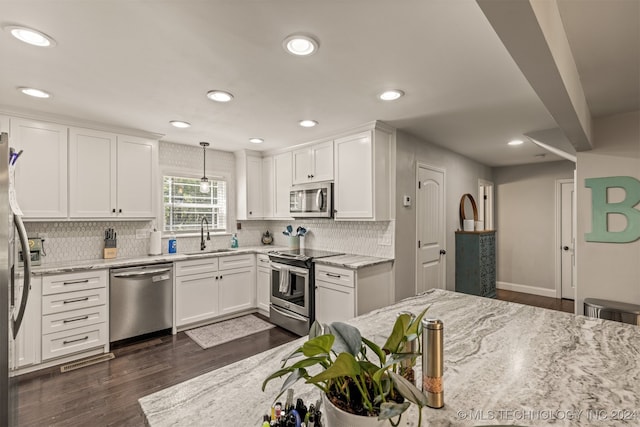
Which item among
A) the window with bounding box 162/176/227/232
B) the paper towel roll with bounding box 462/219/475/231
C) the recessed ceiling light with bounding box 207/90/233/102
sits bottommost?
the paper towel roll with bounding box 462/219/475/231

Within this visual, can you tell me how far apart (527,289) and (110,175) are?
6.87m

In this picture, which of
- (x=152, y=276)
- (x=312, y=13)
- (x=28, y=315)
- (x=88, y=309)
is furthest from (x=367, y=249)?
(x=28, y=315)

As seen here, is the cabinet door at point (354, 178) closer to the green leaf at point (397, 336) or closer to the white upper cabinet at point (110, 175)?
the white upper cabinet at point (110, 175)

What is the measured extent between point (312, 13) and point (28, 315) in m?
3.40

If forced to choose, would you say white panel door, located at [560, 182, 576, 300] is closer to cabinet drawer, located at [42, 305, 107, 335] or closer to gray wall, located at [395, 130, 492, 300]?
gray wall, located at [395, 130, 492, 300]

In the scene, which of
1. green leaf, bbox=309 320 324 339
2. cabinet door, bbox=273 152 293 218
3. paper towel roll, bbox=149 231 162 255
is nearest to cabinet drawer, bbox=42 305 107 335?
paper towel roll, bbox=149 231 162 255

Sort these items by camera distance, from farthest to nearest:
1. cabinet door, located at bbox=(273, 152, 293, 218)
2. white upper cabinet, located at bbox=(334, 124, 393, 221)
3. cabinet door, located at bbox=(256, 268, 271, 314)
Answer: cabinet door, located at bbox=(273, 152, 293, 218), cabinet door, located at bbox=(256, 268, 271, 314), white upper cabinet, located at bbox=(334, 124, 393, 221)

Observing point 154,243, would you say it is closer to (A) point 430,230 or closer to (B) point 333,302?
(B) point 333,302

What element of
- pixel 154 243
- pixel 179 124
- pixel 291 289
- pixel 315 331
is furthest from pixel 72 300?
pixel 315 331

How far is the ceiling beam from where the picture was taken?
0.93 meters

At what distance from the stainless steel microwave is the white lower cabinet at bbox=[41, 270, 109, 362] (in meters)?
2.25

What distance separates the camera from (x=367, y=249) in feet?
12.3

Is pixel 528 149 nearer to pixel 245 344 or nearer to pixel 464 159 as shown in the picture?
pixel 464 159

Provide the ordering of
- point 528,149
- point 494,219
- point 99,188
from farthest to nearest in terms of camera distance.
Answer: point 494,219 < point 528,149 < point 99,188
